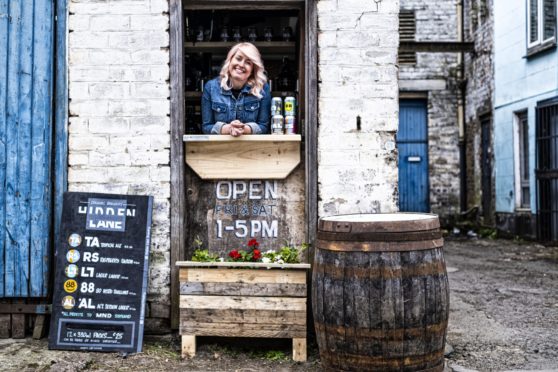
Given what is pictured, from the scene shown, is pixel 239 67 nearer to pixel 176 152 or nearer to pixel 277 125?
pixel 277 125

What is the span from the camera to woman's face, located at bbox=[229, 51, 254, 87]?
470 cm

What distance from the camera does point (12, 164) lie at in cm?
459

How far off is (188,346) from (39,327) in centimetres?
114

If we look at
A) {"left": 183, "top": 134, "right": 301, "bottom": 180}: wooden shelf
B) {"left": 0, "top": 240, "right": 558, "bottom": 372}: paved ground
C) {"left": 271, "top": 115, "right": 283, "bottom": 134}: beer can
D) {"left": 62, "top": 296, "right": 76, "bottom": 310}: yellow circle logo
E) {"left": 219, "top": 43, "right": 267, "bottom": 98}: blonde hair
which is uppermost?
{"left": 219, "top": 43, "right": 267, "bottom": 98}: blonde hair

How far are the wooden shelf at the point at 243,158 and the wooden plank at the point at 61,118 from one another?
2.84 ft

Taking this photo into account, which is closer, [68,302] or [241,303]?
[241,303]

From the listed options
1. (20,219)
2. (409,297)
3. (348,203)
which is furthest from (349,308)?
(20,219)

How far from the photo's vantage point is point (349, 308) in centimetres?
344

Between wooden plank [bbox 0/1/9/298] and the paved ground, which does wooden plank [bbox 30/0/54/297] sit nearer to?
wooden plank [bbox 0/1/9/298]

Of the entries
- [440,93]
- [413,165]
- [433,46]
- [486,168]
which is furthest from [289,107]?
[440,93]

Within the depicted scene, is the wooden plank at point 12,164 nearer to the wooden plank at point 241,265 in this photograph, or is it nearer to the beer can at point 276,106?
the wooden plank at point 241,265

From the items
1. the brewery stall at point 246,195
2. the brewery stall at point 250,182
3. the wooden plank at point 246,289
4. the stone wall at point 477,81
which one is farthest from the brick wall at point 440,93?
the wooden plank at point 246,289

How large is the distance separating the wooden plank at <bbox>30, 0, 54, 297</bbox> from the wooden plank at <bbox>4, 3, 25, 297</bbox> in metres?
0.11

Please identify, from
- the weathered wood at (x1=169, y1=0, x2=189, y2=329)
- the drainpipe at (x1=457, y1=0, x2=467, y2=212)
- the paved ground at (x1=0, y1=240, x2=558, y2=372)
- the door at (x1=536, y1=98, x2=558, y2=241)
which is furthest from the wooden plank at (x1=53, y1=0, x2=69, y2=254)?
the drainpipe at (x1=457, y1=0, x2=467, y2=212)
